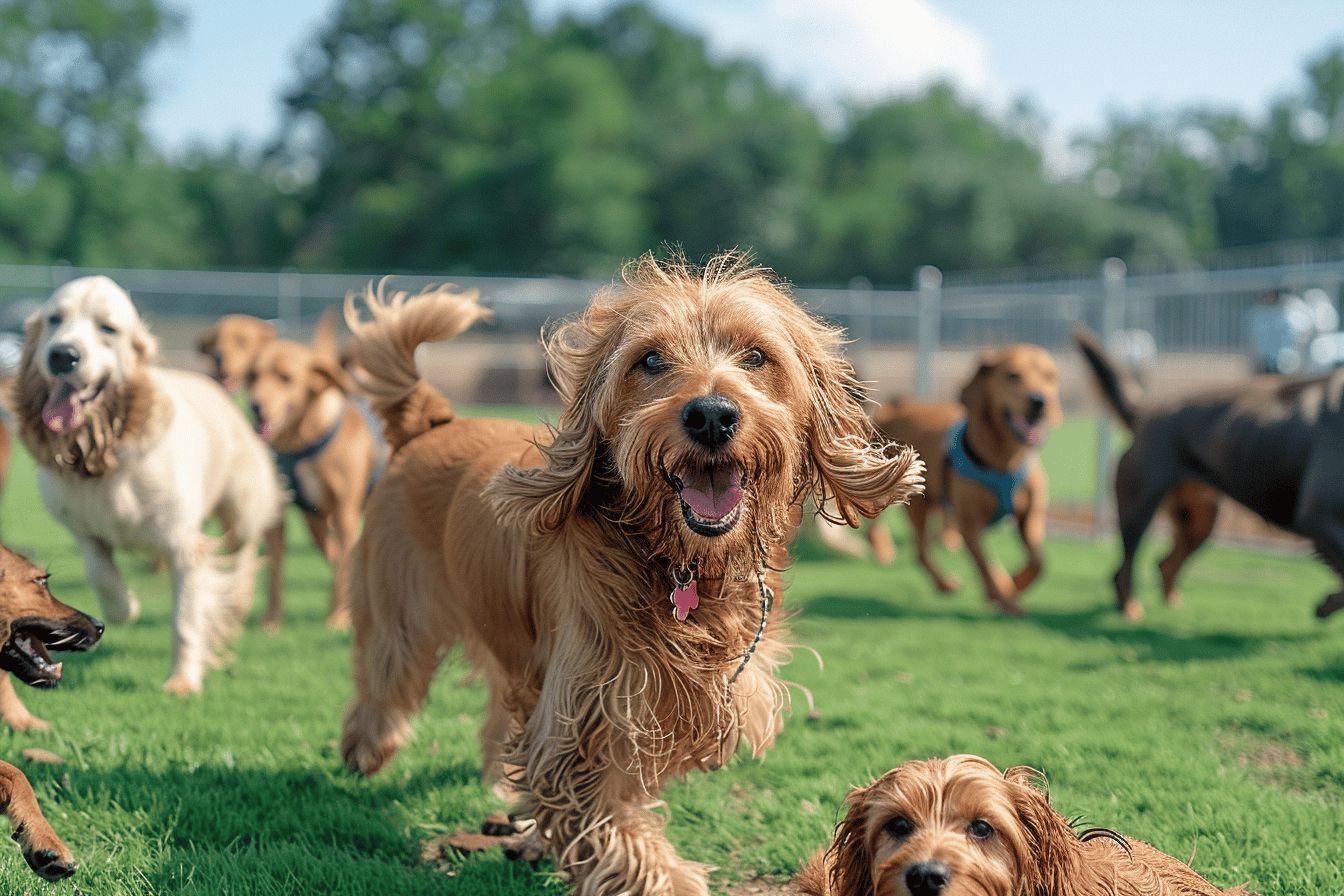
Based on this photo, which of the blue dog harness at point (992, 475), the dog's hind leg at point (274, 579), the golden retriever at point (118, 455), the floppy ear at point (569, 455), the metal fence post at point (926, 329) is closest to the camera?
the floppy ear at point (569, 455)

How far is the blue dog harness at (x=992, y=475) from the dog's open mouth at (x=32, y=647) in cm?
657

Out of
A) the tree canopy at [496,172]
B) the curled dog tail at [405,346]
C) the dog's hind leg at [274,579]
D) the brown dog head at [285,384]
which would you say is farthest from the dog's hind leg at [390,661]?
the tree canopy at [496,172]

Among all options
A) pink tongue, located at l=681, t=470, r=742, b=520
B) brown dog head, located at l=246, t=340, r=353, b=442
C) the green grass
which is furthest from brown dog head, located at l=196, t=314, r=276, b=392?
pink tongue, located at l=681, t=470, r=742, b=520

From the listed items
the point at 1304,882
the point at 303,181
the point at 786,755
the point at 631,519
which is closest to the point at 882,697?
the point at 786,755

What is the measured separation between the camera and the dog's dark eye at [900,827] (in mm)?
2629

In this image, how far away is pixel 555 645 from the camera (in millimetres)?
3434

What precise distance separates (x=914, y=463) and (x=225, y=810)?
2602mm

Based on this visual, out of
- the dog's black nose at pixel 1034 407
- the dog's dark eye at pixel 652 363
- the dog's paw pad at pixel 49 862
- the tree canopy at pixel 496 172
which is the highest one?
the tree canopy at pixel 496 172

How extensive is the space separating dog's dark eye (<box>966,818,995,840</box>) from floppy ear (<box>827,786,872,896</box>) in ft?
0.81

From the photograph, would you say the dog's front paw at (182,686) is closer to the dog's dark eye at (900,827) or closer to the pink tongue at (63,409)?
the pink tongue at (63,409)

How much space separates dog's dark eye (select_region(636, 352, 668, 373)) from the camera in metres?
3.15

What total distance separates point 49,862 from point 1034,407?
23.9 ft

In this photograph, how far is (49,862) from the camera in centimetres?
299

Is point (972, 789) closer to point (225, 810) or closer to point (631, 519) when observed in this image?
point (631, 519)
